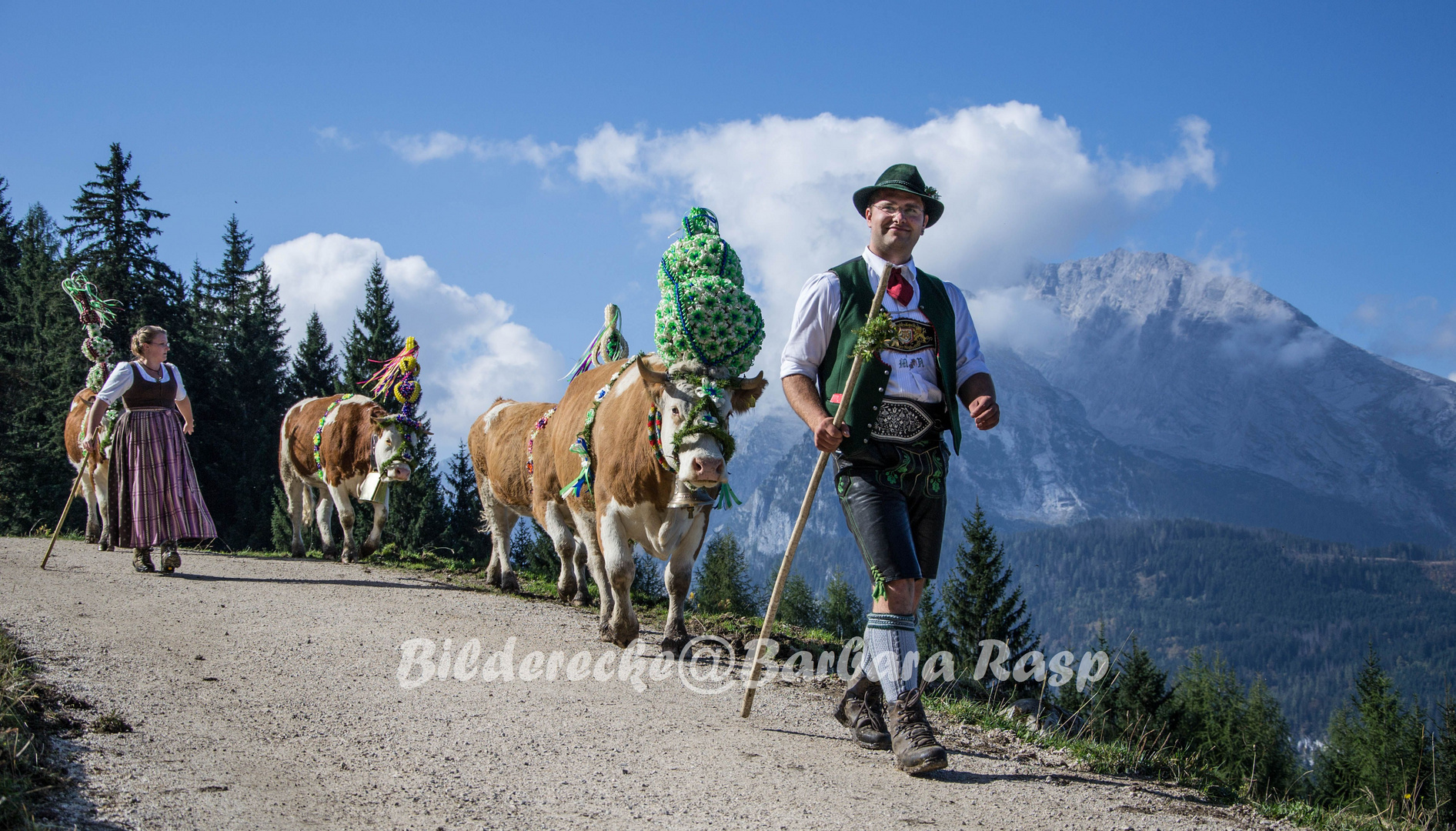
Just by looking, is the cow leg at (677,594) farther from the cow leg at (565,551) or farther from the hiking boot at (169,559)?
the hiking boot at (169,559)

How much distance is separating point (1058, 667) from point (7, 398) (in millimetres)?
51213

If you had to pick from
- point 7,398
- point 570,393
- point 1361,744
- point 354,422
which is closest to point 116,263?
point 7,398

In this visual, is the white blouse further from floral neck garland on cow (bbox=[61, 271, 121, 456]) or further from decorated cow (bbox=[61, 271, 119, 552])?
floral neck garland on cow (bbox=[61, 271, 121, 456])

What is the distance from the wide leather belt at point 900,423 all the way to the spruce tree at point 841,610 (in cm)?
→ 9008

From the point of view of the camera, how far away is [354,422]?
13.7 metres

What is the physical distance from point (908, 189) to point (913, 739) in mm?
2642

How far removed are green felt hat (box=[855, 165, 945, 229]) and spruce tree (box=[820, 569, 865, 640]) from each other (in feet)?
295

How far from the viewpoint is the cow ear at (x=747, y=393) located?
6.45 metres

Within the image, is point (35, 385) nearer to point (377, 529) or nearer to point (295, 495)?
point (295, 495)

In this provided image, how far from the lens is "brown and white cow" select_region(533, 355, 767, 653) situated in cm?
621

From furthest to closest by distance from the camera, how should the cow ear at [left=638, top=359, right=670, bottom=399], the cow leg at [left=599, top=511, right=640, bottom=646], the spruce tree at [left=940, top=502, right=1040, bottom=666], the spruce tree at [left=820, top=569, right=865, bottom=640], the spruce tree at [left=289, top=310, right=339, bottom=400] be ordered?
the spruce tree at [left=820, top=569, right=865, bottom=640] → the spruce tree at [left=940, top=502, right=1040, bottom=666] → the spruce tree at [left=289, top=310, right=339, bottom=400] → the cow leg at [left=599, top=511, right=640, bottom=646] → the cow ear at [left=638, top=359, right=670, bottom=399]

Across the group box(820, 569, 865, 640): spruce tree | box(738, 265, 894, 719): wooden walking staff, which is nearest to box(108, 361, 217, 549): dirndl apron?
box(738, 265, 894, 719): wooden walking staff

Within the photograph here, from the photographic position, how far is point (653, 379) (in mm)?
6367

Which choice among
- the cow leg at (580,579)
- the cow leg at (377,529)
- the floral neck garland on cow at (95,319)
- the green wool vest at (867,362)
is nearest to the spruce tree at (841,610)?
the cow leg at (377,529)
